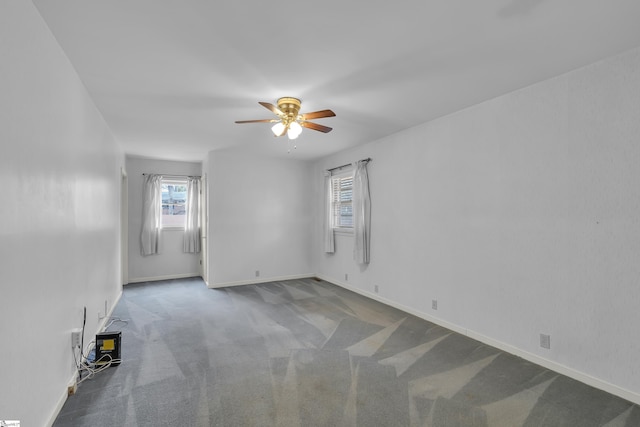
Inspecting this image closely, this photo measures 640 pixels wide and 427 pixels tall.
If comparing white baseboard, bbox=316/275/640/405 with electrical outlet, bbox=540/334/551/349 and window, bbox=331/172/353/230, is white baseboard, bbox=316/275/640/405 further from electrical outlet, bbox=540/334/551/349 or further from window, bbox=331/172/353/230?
window, bbox=331/172/353/230

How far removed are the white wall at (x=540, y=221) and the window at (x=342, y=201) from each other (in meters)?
1.53

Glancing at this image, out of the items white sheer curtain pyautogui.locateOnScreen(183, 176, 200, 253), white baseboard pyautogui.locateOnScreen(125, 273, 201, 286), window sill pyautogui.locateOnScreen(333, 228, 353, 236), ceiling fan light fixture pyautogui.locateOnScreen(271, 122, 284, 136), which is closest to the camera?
ceiling fan light fixture pyautogui.locateOnScreen(271, 122, 284, 136)

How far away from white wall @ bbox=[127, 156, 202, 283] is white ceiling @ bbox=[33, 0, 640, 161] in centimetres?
307

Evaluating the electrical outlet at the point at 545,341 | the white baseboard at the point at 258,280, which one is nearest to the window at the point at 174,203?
the white baseboard at the point at 258,280

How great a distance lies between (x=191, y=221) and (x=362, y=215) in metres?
3.90

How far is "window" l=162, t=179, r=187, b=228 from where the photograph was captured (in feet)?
22.1

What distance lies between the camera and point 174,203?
683 centimetres

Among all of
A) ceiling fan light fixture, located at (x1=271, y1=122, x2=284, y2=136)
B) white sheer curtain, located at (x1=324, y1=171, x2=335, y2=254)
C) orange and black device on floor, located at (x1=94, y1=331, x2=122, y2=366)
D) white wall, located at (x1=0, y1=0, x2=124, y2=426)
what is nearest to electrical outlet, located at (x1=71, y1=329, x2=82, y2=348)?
white wall, located at (x1=0, y1=0, x2=124, y2=426)

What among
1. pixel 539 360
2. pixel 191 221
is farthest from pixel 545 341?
pixel 191 221

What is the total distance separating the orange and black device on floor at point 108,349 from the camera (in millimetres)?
2816

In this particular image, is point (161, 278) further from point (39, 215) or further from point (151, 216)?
point (39, 215)

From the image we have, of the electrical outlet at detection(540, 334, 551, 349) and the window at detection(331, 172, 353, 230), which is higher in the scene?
the window at detection(331, 172, 353, 230)

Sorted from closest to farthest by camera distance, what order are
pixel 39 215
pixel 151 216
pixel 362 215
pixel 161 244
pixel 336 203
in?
pixel 39 215
pixel 362 215
pixel 336 203
pixel 151 216
pixel 161 244

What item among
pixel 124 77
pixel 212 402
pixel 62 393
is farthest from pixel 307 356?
pixel 124 77
